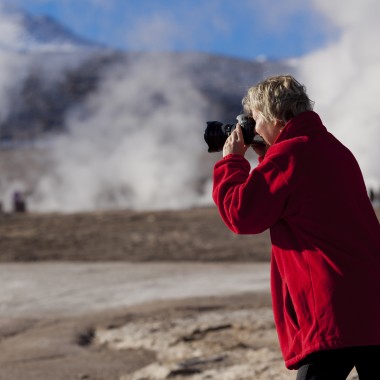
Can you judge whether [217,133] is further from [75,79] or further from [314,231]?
[75,79]

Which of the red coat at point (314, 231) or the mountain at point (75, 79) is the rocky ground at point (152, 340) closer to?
the red coat at point (314, 231)

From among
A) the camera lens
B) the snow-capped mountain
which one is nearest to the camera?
the camera lens

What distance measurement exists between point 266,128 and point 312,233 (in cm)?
37

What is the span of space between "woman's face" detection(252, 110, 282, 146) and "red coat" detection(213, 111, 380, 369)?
49 millimetres

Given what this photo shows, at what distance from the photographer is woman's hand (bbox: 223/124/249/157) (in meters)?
2.93

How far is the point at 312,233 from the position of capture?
2.75m

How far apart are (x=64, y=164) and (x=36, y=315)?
2859cm

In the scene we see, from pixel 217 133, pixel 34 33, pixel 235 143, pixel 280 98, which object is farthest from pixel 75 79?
pixel 280 98

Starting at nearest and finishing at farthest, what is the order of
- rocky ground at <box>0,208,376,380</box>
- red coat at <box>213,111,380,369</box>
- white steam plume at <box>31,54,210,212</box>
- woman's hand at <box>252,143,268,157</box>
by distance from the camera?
red coat at <box>213,111,380,369</box>, woman's hand at <box>252,143,268,157</box>, rocky ground at <box>0,208,376,380</box>, white steam plume at <box>31,54,210,212</box>

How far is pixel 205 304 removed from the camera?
883 centimetres

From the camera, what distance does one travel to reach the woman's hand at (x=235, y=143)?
293cm

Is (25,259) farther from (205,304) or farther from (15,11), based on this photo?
(15,11)

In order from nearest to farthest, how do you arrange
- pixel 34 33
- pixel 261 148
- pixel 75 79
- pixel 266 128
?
1. pixel 266 128
2. pixel 261 148
3. pixel 75 79
4. pixel 34 33

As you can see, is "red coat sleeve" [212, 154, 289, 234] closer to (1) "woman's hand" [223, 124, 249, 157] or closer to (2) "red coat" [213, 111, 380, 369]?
(2) "red coat" [213, 111, 380, 369]
